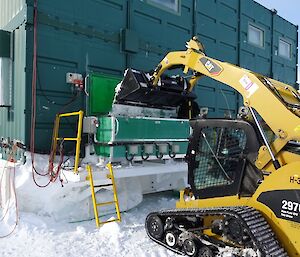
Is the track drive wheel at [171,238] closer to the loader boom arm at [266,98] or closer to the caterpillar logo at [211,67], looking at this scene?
the loader boom arm at [266,98]

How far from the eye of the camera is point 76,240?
4.39m

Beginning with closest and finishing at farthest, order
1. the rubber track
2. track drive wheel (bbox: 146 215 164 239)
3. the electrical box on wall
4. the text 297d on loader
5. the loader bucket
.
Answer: the rubber track, the text 297d on loader, track drive wheel (bbox: 146 215 164 239), the loader bucket, the electrical box on wall

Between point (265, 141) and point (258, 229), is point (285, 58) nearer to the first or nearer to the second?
point (265, 141)

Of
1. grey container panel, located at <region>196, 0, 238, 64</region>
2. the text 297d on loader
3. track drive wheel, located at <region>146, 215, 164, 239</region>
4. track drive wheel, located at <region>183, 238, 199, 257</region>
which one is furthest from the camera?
grey container panel, located at <region>196, 0, 238, 64</region>

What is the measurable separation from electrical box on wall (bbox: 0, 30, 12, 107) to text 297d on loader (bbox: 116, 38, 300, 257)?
353cm

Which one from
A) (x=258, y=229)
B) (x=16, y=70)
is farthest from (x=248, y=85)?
(x=16, y=70)

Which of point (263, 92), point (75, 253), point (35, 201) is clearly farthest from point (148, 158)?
point (263, 92)

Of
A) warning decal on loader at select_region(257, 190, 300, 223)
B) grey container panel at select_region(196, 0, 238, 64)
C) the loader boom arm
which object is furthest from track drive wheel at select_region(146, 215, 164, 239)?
grey container panel at select_region(196, 0, 238, 64)

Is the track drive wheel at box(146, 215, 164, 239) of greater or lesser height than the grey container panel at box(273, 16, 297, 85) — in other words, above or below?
below

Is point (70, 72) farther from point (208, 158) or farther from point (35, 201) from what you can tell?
point (208, 158)

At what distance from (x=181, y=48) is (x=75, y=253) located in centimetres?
601

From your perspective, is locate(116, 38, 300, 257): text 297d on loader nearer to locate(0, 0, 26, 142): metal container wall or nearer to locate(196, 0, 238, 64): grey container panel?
locate(0, 0, 26, 142): metal container wall

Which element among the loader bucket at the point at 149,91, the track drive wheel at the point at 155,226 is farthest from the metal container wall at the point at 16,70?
the track drive wheel at the point at 155,226

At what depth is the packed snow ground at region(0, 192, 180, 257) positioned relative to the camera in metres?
4.01
